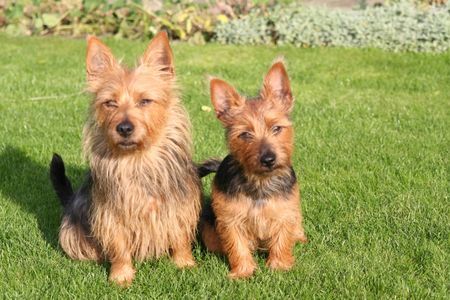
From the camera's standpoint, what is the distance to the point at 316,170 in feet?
21.5

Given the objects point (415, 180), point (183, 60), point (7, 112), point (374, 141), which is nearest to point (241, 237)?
point (415, 180)

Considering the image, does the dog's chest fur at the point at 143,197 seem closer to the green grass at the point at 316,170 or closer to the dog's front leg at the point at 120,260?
the dog's front leg at the point at 120,260

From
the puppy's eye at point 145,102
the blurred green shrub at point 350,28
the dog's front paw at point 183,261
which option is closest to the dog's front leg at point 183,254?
the dog's front paw at point 183,261

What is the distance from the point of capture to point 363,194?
589 cm

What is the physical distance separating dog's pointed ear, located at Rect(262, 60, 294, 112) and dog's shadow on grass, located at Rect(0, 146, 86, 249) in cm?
212

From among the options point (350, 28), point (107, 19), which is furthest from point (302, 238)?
point (107, 19)

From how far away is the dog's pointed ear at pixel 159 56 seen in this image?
4.46 m

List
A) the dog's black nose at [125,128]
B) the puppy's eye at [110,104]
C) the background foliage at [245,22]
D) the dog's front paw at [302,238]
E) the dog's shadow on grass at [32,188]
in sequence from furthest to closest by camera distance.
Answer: the background foliage at [245,22], the dog's shadow on grass at [32,188], the dog's front paw at [302,238], the puppy's eye at [110,104], the dog's black nose at [125,128]

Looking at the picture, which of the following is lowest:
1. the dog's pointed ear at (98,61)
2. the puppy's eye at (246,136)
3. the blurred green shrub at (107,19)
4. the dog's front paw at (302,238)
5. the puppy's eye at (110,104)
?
Answer: the blurred green shrub at (107,19)

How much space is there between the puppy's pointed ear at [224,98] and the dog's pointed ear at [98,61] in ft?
2.38

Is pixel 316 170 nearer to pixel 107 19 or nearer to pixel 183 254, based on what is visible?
pixel 183 254

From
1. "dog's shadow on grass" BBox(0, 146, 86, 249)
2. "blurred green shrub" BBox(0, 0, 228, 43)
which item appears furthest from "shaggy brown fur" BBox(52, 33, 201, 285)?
"blurred green shrub" BBox(0, 0, 228, 43)

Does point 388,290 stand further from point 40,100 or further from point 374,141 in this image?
point 40,100

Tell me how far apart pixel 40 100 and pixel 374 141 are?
4.75 meters
